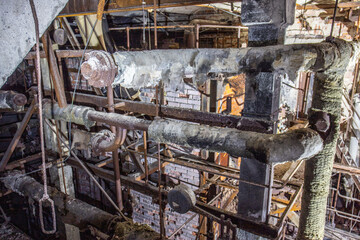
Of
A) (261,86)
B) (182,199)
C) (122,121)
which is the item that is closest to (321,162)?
(261,86)

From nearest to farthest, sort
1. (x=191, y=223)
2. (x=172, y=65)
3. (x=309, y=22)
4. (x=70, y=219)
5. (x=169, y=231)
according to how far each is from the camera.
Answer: (x=172, y=65)
(x=70, y=219)
(x=191, y=223)
(x=169, y=231)
(x=309, y=22)

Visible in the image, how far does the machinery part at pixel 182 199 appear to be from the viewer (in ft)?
10.6

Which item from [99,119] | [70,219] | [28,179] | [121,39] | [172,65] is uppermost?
[121,39]

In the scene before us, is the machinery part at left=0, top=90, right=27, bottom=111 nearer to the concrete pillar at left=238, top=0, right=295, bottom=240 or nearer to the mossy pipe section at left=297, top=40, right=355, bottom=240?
the concrete pillar at left=238, top=0, right=295, bottom=240

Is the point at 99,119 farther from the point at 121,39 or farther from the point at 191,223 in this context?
the point at 121,39

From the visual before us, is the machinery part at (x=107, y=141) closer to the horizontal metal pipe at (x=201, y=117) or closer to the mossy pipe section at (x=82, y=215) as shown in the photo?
the horizontal metal pipe at (x=201, y=117)

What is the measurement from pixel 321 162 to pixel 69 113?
12.4 ft

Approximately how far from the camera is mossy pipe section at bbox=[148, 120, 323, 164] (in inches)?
83.9

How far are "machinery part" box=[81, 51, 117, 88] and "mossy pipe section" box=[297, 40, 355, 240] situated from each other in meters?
2.45

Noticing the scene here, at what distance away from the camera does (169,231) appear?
241 inches

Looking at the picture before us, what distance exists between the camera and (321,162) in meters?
3.56

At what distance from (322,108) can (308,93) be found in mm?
6036

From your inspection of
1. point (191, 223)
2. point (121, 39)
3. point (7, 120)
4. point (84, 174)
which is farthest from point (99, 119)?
point (121, 39)

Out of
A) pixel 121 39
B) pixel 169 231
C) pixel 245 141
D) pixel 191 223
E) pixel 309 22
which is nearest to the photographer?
pixel 245 141
